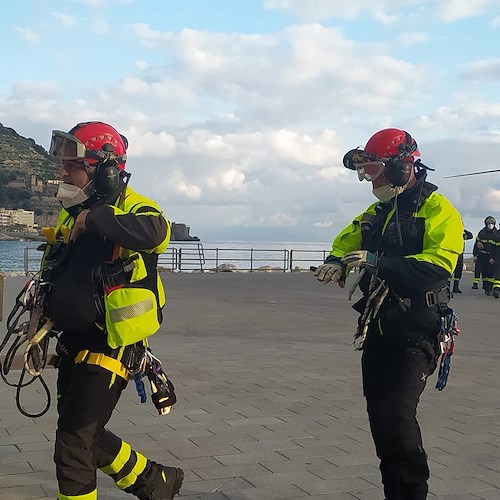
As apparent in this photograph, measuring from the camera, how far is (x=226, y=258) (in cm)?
3148

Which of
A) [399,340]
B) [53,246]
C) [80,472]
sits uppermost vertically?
[53,246]

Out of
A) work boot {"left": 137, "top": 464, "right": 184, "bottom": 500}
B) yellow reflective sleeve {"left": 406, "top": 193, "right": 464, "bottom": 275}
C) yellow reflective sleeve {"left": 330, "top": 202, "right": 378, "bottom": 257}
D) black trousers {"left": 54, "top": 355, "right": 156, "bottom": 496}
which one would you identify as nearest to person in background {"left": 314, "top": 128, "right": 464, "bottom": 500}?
yellow reflective sleeve {"left": 406, "top": 193, "right": 464, "bottom": 275}

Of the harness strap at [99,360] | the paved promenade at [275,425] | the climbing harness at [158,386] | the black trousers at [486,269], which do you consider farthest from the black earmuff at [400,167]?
the black trousers at [486,269]

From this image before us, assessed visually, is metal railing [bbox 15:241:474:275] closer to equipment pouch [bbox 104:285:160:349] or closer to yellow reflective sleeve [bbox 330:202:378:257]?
yellow reflective sleeve [bbox 330:202:378:257]

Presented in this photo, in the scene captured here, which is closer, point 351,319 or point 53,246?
point 53,246

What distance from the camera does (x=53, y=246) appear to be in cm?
358

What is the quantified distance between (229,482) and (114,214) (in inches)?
79.1

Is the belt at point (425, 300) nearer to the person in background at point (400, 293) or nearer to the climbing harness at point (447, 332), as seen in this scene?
the person in background at point (400, 293)

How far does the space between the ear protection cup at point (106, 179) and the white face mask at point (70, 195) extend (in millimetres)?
118

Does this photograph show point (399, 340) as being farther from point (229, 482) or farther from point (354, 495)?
point (229, 482)

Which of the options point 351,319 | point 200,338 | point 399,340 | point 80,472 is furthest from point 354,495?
point 351,319

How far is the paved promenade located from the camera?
4.38 m

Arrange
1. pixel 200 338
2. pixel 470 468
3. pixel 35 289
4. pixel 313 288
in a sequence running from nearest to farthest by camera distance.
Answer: pixel 35 289 < pixel 470 468 < pixel 200 338 < pixel 313 288

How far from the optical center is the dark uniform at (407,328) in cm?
349
